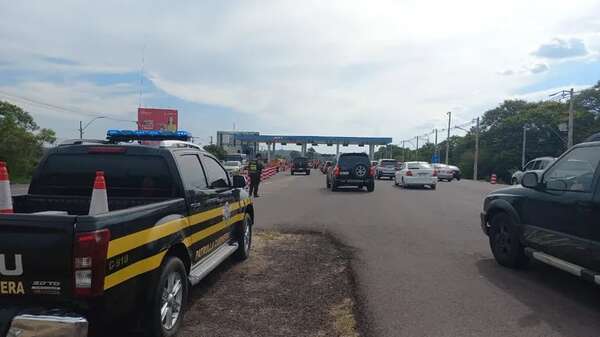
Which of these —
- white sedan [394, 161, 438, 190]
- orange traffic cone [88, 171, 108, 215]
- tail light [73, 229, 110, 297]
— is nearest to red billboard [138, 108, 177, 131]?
white sedan [394, 161, 438, 190]

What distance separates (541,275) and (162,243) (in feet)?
17.3

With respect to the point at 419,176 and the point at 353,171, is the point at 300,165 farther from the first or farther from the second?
the point at 353,171

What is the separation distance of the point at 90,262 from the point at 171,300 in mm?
1255

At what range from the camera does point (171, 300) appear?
4.52 meters

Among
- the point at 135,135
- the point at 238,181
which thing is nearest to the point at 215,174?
the point at 238,181

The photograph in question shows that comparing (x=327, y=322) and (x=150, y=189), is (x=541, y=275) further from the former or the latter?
(x=150, y=189)

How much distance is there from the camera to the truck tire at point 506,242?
23.0 ft

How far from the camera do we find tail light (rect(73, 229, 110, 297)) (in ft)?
11.1

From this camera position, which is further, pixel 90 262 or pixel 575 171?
pixel 575 171

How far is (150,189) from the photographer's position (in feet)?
17.3

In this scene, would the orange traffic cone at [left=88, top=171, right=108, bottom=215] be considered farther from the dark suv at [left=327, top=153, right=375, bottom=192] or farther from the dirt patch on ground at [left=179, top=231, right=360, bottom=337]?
the dark suv at [left=327, top=153, right=375, bottom=192]

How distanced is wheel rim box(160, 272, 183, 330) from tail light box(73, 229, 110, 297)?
0.87 meters

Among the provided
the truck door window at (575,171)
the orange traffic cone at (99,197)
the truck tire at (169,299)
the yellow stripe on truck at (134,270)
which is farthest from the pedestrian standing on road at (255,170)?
the orange traffic cone at (99,197)

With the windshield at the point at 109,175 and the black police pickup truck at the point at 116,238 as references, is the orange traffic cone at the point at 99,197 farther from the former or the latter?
the windshield at the point at 109,175
